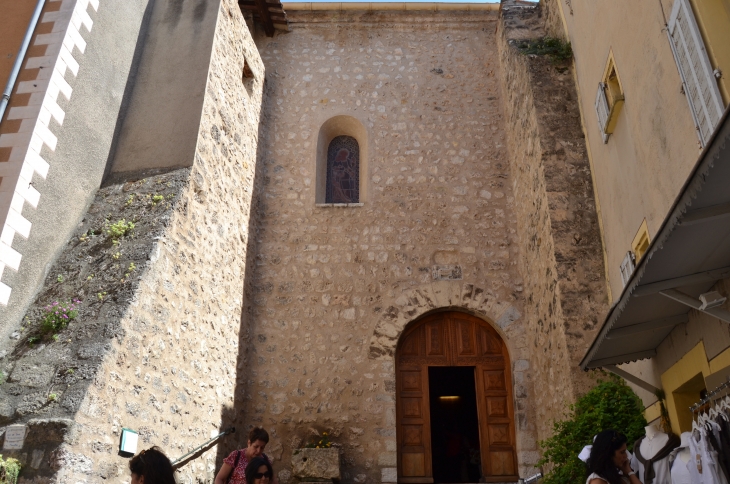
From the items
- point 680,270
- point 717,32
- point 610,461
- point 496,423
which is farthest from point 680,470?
point 496,423

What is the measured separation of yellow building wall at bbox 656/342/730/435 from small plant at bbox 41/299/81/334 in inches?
196

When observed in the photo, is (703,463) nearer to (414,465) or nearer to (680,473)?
(680,473)

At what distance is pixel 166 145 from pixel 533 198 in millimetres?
4597

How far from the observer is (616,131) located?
21.6 feet

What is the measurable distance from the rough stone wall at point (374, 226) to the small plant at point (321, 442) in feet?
0.45

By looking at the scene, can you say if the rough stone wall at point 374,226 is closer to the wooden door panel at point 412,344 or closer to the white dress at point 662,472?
the wooden door panel at point 412,344

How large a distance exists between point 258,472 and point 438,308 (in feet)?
17.1

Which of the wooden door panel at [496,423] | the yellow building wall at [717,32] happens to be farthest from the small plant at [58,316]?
the yellow building wall at [717,32]

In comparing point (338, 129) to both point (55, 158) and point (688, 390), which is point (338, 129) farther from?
point (688, 390)

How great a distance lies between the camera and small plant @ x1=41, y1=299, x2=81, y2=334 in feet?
18.5

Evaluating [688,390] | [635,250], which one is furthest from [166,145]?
[688,390]

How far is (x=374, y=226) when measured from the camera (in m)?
9.60

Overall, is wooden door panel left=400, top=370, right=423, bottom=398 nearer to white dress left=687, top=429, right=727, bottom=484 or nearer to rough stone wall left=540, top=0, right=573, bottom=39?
white dress left=687, top=429, right=727, bottom=484

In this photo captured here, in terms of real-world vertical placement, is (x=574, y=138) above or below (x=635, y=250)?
above
